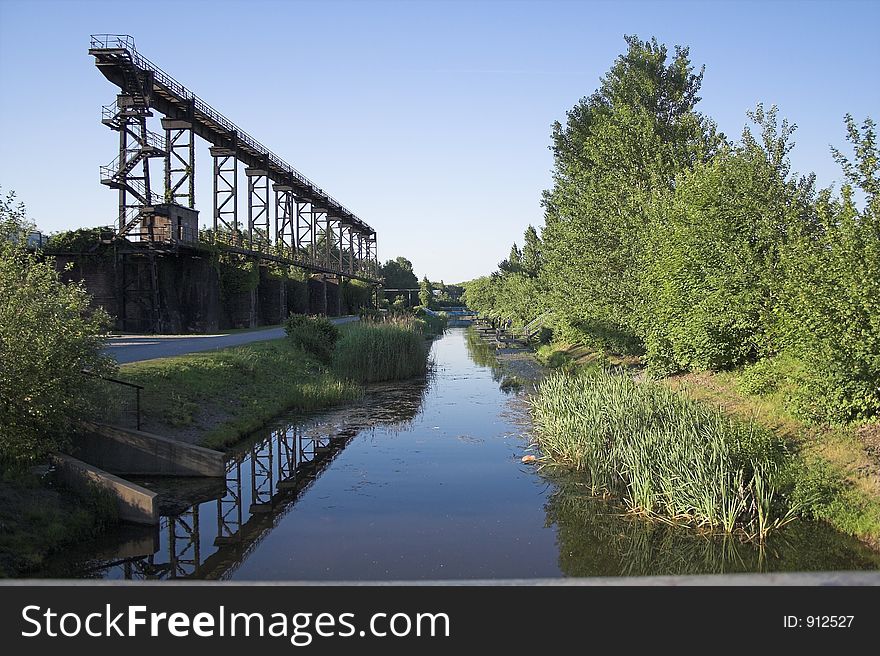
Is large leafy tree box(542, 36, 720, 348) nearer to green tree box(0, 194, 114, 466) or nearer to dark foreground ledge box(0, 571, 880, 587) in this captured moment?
green tree box(0, 194, 114, 466)

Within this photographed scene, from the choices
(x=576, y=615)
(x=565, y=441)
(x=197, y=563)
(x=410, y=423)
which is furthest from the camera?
(x=410, y=423)

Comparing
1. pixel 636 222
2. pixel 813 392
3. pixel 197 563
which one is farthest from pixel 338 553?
pixel 636 222

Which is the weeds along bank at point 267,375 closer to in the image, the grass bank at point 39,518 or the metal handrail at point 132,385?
the metal handrail at point 132,385

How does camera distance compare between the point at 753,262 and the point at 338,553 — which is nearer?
the point at 338,553

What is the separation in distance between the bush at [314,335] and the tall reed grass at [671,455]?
13780mm

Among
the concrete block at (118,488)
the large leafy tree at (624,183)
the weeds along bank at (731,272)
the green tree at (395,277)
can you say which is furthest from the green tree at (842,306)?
the green tree at (395,277)

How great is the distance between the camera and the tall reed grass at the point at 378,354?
26.5 meters

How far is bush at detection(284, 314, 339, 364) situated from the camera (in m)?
27.0

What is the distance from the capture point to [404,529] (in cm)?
1030

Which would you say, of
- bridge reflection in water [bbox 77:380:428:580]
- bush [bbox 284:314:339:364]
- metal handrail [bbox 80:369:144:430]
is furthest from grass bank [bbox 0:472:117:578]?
bush [bbox 284:314:339:364]

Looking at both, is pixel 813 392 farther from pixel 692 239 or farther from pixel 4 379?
pixel 4 379

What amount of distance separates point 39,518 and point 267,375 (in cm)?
1201

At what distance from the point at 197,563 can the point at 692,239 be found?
40.7 ft

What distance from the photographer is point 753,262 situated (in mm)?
14250
